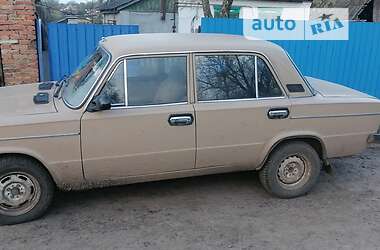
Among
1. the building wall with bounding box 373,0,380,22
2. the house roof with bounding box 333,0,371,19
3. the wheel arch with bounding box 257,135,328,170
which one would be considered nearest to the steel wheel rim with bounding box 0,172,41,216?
the wheel arch with bounding box 257,135,328,170

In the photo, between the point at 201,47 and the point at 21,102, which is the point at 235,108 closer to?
the point at 201,47

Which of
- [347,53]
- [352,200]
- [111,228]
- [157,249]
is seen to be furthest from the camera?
[347,53]

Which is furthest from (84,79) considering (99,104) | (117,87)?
(99,104)

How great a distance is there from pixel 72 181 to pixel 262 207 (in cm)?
203

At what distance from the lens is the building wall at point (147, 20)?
2278cm

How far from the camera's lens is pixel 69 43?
23.0 feet

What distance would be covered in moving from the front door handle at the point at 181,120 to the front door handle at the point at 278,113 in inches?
34.3

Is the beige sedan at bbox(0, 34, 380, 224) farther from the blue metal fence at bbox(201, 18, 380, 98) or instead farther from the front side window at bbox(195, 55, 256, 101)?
the blue metal fence at bbox(201, 18, 380, 98)

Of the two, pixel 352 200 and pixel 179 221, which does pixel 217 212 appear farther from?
pixel 352 200

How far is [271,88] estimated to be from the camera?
14.3 feet

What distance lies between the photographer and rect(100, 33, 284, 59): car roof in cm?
397

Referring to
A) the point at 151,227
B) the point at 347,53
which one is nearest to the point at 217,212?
the point at 151,227

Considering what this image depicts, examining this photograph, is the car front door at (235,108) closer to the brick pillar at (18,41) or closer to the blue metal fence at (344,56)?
the brick pillar at (18,41)

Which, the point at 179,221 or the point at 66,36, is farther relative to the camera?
the point at 66,36
